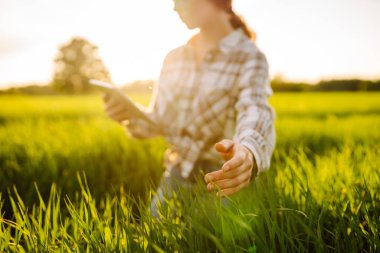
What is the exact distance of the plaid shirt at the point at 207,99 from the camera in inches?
71.5

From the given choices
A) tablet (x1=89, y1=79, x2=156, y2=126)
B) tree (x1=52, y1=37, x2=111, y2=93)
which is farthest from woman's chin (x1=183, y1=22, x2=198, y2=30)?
tree (x1=52, y1=37, x2=111, y2=93)

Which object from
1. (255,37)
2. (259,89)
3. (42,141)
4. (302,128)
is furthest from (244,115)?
(302,128)

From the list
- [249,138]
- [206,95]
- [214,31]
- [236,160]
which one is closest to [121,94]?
[206,95]

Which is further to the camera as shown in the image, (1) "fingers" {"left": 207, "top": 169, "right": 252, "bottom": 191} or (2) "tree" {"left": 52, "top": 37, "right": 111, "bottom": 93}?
(2) "tree" {"left": 52, "top": 37, "right": 111, "bottom": 93}

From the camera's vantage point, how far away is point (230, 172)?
3.56 feet

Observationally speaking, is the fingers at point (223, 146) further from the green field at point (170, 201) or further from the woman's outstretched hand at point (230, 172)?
the green field at point (170, 201)

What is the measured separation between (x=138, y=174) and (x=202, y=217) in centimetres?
179

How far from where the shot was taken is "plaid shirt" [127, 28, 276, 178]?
1.82m

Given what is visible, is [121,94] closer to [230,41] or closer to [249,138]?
[230,41]

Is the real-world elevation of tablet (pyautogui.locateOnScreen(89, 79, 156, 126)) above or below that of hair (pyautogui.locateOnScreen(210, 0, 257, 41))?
below

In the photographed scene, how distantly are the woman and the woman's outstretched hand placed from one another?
43 cm

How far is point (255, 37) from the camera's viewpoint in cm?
219

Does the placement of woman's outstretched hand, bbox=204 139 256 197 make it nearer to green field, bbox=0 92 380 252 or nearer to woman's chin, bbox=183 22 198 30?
green field, bbox=0 92 380 252

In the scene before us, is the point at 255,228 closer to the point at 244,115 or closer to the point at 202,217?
the point at 202,217
